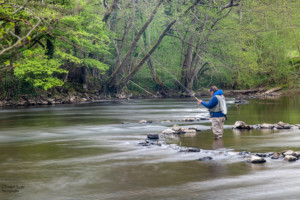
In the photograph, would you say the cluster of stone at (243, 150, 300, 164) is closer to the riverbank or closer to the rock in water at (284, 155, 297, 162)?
the rock in water at (284, 155, 297, 162)

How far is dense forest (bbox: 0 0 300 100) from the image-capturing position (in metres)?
36.4

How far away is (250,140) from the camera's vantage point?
13383 millimetres

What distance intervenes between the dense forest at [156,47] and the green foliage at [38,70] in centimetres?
8

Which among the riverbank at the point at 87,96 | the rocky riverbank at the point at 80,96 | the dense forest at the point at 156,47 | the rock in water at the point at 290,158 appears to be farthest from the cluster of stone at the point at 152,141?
the riverbank at the point at 87,96

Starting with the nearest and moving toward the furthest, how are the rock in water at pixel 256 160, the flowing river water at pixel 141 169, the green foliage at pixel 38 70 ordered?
the flowing river water at pixel 141 169 → the rock in water at pixel 256 160 → the green foliage at pixel 38 70

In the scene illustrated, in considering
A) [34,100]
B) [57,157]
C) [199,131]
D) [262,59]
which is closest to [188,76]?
[262,59]

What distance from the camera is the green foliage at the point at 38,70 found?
3481cm

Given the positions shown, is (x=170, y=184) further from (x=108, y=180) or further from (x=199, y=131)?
(x=199, y=131)

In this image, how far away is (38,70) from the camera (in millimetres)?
36562

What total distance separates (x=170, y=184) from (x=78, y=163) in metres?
3.06

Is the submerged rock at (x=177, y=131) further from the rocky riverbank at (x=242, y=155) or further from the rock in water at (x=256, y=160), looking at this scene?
the rock in water at (x=256, y=160)

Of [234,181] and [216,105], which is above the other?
[216,105]

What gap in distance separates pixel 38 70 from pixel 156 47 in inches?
467

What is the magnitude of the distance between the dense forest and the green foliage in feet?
0.27
